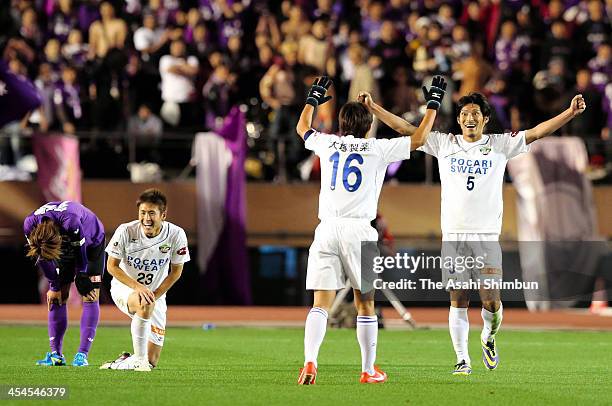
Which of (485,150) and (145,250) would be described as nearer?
(145,250)

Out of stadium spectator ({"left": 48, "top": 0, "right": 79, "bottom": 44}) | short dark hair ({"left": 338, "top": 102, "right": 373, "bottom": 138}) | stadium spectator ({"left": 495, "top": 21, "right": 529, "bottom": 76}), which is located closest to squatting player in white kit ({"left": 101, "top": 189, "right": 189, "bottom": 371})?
short dark hair ({"left": 338, "top": 102, "right": 373, "bottom": 138})

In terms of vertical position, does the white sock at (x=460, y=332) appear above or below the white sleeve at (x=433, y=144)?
below

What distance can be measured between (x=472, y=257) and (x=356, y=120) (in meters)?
2.16

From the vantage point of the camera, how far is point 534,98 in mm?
24344

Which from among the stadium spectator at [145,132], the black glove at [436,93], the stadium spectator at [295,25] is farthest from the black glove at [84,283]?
the stadium spectator at [295,25]

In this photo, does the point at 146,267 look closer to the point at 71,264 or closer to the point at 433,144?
the point at 71,264

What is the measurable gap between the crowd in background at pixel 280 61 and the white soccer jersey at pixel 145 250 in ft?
→ 34.6

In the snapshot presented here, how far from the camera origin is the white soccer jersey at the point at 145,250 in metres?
12.0

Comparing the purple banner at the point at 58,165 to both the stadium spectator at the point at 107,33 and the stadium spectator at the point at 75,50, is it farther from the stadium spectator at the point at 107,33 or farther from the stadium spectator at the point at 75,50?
the stadium spectator at the point at 107,33

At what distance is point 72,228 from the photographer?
41.0ft

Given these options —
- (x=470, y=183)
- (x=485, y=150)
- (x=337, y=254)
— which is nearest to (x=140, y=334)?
(x=337, y=254)

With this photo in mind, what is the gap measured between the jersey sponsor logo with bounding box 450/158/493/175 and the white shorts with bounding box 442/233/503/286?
2.03 ft

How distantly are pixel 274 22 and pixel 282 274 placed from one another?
5013mm

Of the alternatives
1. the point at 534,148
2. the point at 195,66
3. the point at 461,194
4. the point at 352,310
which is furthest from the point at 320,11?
the point at 461,194
